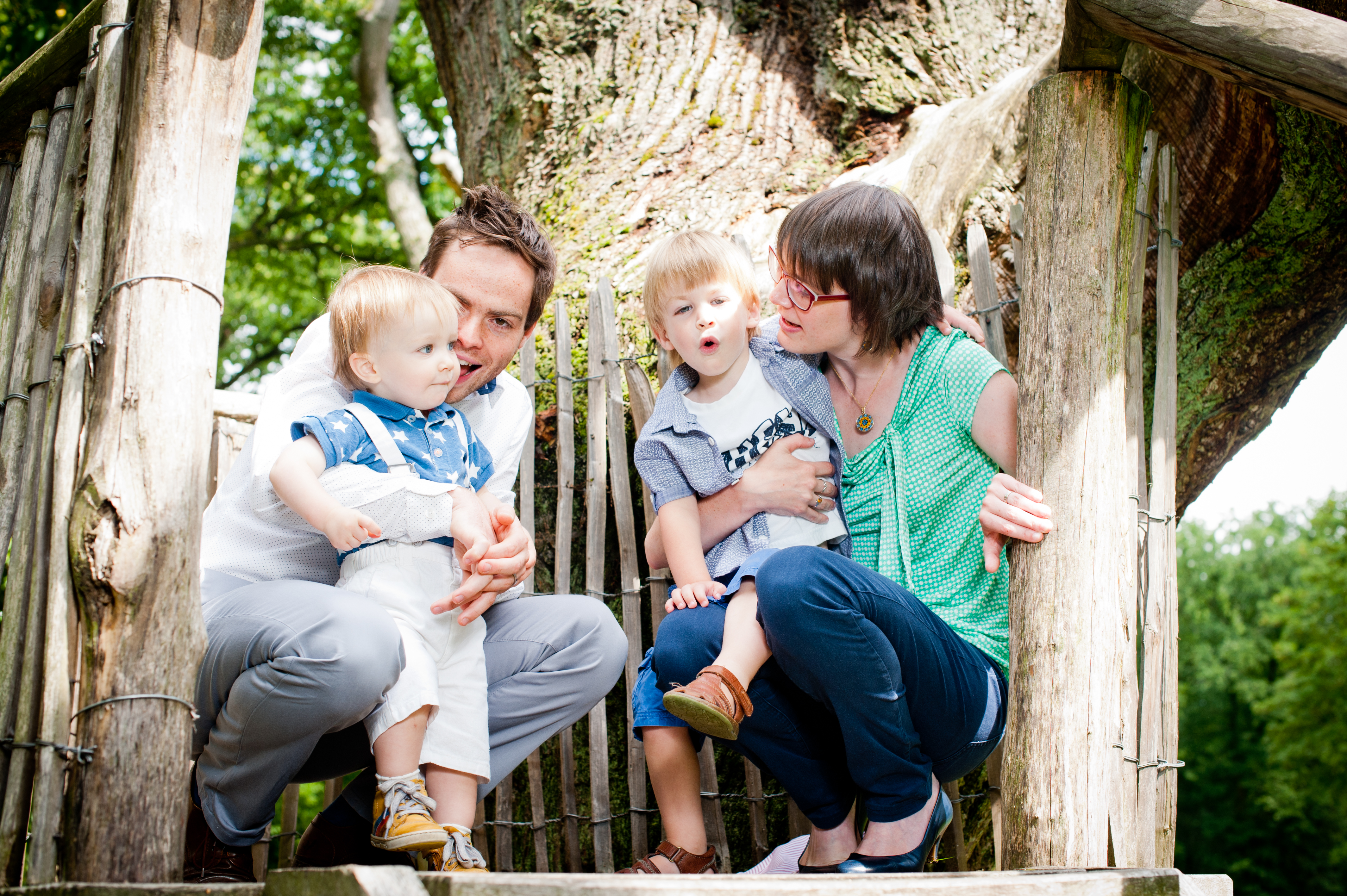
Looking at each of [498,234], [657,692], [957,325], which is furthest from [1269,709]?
[498,234]

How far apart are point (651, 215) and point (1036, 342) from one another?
94.2 inches

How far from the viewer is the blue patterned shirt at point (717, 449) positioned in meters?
2.52

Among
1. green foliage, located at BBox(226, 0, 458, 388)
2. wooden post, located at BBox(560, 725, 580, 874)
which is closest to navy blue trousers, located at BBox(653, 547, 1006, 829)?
wooden post, located at BBox(560, 725, 580, 874)

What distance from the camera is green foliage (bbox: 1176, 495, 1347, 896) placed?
18.1 m

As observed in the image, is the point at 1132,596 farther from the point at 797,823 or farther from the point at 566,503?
the point at 566,503

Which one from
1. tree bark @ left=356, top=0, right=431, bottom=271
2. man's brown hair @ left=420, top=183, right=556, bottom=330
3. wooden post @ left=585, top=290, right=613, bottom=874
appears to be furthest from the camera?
tree bark @ left=356, top=0, right=431, bottom=271

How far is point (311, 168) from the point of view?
39.2 ft

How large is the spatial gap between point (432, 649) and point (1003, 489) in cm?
120

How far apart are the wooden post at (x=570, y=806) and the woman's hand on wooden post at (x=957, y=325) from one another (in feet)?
5.26

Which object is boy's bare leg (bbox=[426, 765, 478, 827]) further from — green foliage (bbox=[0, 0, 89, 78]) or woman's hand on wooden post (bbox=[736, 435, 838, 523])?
green foliage (bbox=[0, 0, 89, 78])

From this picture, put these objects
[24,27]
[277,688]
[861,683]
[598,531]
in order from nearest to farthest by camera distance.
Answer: [277,688] → [861,683] → [598,531] → [24,27]

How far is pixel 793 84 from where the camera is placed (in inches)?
186

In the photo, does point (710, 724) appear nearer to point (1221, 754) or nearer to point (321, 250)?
point (321, 250)

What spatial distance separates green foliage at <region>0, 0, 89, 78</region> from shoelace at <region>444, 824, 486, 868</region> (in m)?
8.81
